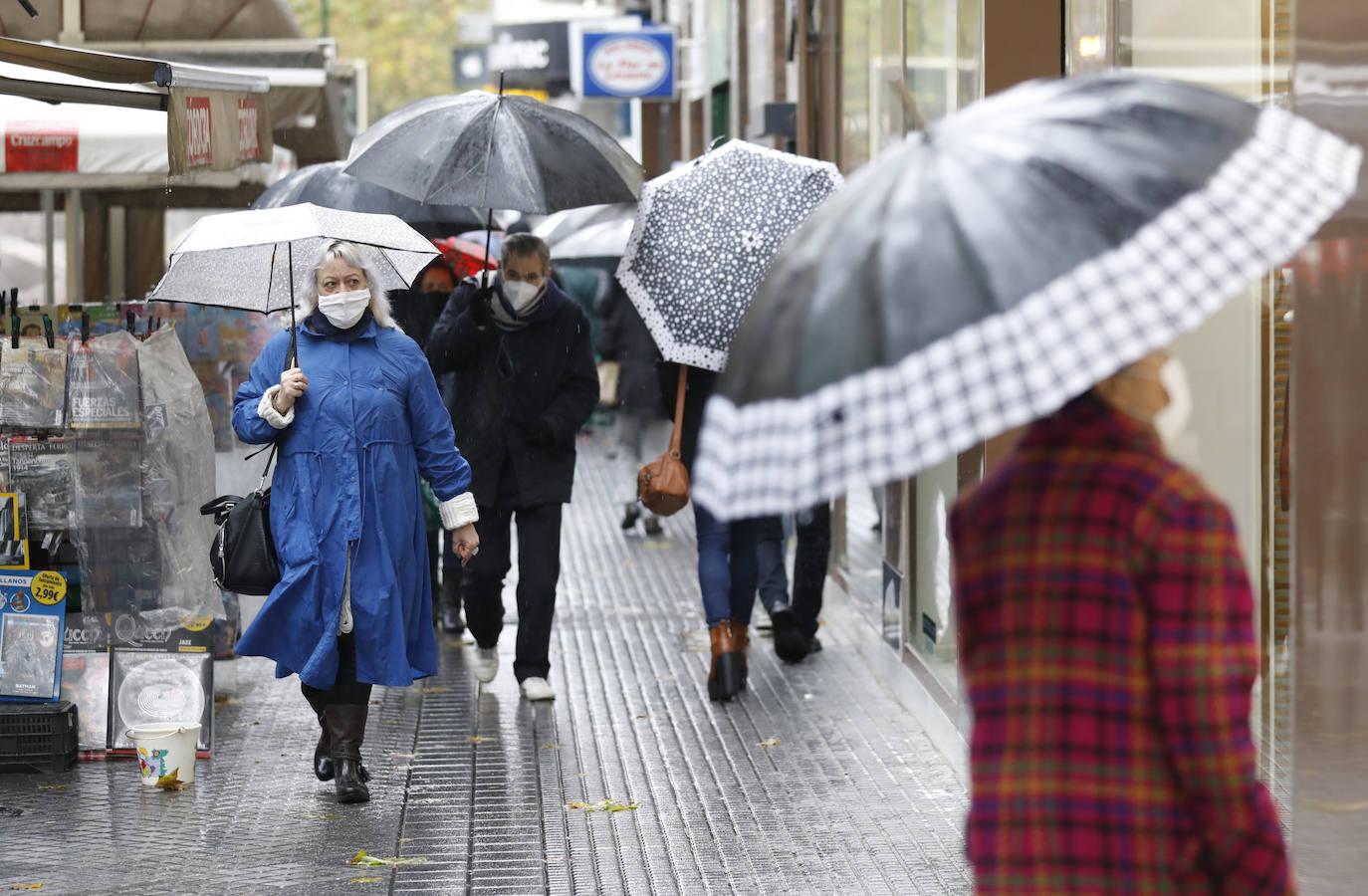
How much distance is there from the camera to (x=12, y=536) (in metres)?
7.52

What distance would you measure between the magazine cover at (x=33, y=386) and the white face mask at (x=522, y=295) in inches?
73.2

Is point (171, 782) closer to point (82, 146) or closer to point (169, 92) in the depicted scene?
point (169, 92)

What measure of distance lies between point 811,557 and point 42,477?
3.52 meters

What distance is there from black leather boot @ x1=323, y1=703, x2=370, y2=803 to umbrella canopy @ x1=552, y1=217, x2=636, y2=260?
18.2 ft

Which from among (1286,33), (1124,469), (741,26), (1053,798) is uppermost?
(741,26)

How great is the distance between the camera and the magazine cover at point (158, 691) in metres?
7.53

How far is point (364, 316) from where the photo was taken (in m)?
6.81

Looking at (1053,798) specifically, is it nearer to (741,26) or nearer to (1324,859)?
(1324,859)

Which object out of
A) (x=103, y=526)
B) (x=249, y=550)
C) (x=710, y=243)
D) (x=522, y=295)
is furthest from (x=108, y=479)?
(x=710, y=243)

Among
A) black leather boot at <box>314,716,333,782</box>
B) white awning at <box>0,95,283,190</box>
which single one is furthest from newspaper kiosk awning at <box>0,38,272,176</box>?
black leather boot at <box>314,716,333,782</box>

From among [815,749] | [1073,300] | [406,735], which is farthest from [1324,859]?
[406,735]

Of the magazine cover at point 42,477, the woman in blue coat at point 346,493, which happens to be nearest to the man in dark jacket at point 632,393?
the woman in blue coat at point 346,493

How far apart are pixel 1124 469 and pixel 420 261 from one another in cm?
557

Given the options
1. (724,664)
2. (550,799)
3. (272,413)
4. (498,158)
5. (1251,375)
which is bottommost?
(550,799)
